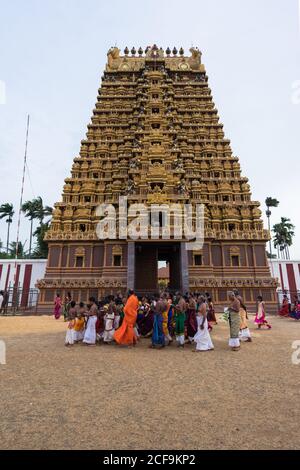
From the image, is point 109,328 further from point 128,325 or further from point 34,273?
point 34,273

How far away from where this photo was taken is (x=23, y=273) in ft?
107

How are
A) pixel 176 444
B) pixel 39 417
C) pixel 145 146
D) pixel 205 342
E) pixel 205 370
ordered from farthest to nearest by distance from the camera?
pixel 145 146 < pixel 205 342 < pixel 205 370 < pixel 39 417 < pixel 176 444

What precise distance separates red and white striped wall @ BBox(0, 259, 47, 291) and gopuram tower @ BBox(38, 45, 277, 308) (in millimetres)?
5517

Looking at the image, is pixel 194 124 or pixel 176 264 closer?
pixel 176 264

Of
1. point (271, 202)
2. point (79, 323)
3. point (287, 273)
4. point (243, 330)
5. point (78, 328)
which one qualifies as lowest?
point (243, 330)

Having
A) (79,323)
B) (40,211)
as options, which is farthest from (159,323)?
(40,211)

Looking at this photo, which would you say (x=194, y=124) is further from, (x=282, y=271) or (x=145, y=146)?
(x=282, y=271)

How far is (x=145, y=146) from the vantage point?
32438 mm

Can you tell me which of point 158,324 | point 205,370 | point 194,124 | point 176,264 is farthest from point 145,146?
point 205,370

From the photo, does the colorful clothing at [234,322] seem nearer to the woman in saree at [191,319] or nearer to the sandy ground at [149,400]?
the sandy ground at [149,400]

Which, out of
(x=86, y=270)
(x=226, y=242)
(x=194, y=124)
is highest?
(x=194, y=124)

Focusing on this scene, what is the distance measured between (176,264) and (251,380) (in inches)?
852

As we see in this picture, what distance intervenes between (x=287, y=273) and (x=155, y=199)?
19178 millimetres
